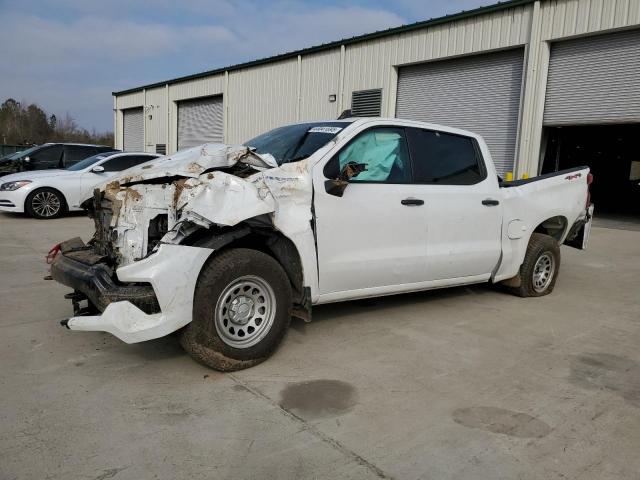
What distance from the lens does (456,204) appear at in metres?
5.15

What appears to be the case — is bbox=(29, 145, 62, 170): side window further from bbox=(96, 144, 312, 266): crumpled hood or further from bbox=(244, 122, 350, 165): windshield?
bbox=(96, 144, 312, 266): crumpled hood

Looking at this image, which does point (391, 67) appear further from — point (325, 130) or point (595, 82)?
point (325, 130)

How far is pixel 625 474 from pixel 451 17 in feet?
47.8

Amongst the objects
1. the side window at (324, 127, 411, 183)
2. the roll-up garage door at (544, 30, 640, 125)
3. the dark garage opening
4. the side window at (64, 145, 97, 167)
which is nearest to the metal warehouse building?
the roll-up garage door at (544, 30, 640, 125)

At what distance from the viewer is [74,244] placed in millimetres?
4605

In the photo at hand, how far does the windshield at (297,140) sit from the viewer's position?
4484 millimetres

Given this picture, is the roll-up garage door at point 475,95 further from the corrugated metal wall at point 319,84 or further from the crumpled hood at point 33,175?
the crumpled hood at point 33,175

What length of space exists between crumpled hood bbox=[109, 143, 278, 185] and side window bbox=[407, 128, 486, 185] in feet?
4.82

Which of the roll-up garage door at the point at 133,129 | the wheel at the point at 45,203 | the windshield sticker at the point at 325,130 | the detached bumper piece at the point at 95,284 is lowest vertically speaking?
the wheel at the point at 45,203

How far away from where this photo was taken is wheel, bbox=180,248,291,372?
3.65 m

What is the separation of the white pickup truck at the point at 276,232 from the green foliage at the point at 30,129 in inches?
2536

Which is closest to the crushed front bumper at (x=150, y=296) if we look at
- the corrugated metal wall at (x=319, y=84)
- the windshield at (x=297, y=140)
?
the windshield at (x=297, y=140)

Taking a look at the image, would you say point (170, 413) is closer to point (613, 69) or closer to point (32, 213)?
point (32, 213)

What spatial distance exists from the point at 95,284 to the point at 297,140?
208cm
